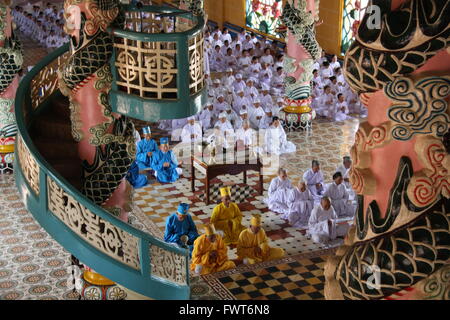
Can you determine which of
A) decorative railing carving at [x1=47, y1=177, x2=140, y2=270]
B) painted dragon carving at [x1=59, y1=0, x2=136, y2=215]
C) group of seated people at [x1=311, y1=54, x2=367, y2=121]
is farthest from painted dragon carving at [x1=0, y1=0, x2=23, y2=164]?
group of seated people at [x1=311, y1=54, x2=367, y2=121]

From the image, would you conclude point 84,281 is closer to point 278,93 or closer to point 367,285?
A: point 367,285

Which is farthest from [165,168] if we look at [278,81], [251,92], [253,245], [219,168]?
[278,81]

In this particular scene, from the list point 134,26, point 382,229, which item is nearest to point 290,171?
point 134,26

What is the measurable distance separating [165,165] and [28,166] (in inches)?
252

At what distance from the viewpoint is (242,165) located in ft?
47.8

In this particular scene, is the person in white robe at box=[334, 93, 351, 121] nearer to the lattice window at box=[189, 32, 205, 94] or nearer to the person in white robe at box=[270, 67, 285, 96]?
the person in white robe at box=[270, 67, 285, 96]

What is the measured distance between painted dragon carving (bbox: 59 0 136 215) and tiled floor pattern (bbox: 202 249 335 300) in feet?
7.04

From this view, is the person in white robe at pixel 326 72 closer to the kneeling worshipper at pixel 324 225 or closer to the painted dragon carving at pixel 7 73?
the kneeling worshipper at pixel 324 225

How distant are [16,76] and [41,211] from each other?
7.45 m

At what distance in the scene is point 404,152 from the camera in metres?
4.04

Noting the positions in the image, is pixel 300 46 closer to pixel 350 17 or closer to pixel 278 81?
pixel 278 81

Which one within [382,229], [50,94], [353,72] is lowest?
[50,94]

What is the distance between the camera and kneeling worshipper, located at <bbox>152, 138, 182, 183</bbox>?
616 inches

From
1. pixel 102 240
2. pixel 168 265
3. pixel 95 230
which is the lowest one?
pixel 168 265
